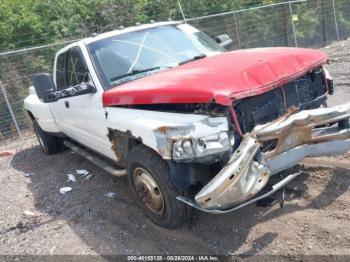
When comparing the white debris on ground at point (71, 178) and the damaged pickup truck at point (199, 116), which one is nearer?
the damaged pickup truck at point (199, 116)

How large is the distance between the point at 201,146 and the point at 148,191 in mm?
962

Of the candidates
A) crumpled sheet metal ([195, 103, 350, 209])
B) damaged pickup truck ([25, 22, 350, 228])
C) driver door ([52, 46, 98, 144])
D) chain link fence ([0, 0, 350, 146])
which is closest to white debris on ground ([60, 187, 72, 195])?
driver door ([52, 46, 98, 144])

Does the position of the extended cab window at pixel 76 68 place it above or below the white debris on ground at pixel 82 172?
above

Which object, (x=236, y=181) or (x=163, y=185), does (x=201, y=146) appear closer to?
(x=236, y=181)

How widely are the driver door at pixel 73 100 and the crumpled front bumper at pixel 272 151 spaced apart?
2136 millimetres

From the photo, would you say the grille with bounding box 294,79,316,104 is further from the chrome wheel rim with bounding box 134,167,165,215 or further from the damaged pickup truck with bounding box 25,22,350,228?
the chrome wheel rim with bounding box 134,167,165,215

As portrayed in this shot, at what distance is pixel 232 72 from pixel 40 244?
269 cm

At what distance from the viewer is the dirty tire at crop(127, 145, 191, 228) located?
12.8 ft

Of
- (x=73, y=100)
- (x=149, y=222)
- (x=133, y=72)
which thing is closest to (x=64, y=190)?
(x=73, y=100)

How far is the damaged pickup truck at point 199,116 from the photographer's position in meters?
3.54

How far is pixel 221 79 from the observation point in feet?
12.4

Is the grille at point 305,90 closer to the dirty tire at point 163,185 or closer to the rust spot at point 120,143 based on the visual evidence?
the dirty tire at point 163,185

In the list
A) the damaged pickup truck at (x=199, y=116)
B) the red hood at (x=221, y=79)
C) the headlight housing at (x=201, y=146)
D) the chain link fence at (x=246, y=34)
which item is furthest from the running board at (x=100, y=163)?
the chain link fence at (x=246, y=34)

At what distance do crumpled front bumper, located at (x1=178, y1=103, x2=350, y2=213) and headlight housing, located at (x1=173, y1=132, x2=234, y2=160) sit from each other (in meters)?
0.15
